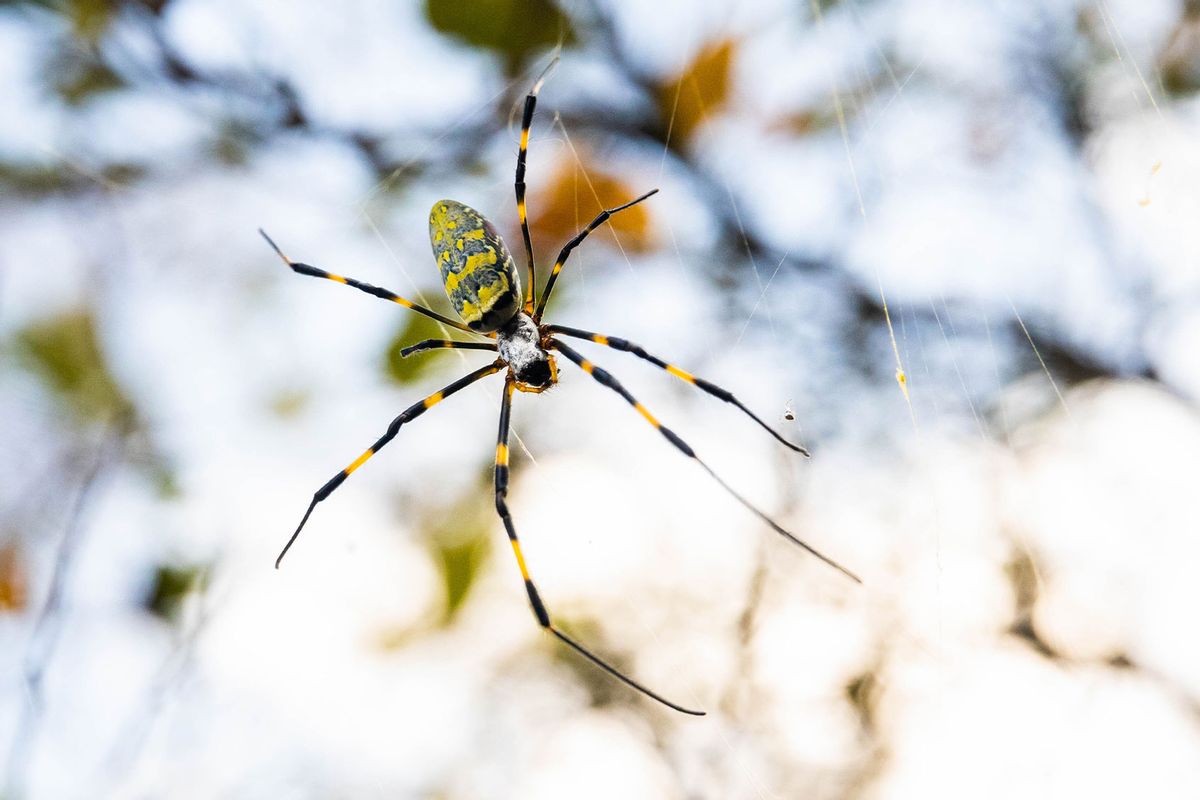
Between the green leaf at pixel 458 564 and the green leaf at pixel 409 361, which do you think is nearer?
the green leaf at pixel 409 361

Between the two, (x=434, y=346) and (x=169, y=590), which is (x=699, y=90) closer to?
(x=434, y=346)

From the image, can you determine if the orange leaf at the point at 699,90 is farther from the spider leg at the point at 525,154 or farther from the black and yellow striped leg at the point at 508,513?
the black and yellow striped leg at the point at 508,513

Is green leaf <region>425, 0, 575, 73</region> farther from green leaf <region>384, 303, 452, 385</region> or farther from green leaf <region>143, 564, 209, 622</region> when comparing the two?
green leaf <region>143, 564, 209, 622</region>

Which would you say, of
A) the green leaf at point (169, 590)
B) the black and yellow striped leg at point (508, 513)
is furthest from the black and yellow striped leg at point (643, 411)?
the green leaf at point (169, 590)

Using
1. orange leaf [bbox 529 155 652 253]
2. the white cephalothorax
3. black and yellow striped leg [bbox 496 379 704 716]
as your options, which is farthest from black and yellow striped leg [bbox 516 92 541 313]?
orange leaf [bbox 529 155 652 253]

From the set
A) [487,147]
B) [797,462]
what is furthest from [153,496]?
[797,462]

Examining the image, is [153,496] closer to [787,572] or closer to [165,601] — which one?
[165,601]

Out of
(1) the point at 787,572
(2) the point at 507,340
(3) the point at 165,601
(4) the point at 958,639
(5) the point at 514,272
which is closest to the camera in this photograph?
(5) the point at 514,272
